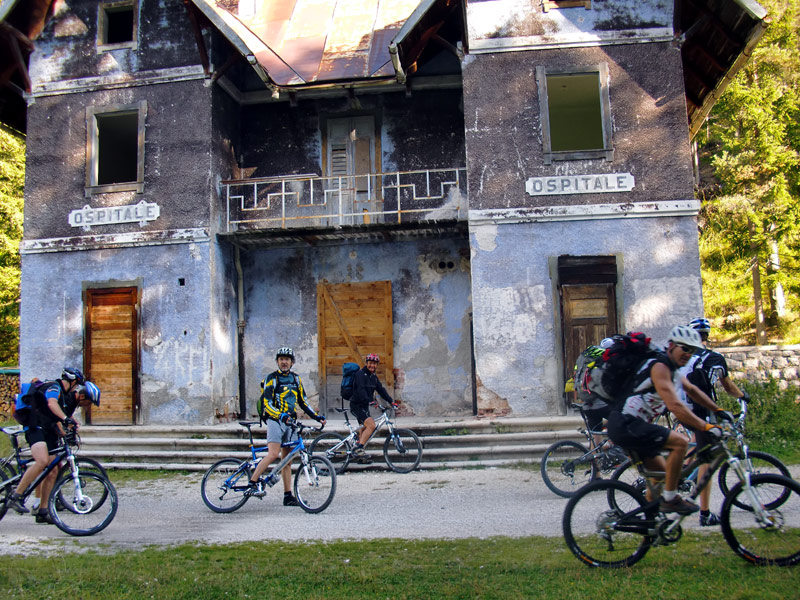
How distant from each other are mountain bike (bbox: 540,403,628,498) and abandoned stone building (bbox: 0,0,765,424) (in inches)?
139

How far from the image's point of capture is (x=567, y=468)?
8.34 metres

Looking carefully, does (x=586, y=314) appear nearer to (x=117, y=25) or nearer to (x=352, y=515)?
(x=352, y=515)

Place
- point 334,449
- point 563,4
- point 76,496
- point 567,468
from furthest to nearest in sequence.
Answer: point 563,4 → point 334,449 → point 567,468 → point 76,496

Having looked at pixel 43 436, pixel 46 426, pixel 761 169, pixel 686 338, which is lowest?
pixel 43 436

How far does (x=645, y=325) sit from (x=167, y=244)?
8883mm

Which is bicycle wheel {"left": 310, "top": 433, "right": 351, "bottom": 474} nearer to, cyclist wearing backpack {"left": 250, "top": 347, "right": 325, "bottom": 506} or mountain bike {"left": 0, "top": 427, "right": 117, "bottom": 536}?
cyclist wearing backpack {"left": 250, "top": 347, "right": 325, "bottom": 506}

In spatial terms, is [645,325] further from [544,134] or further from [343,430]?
[343,430]

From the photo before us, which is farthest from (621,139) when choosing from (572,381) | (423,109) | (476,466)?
(476,466)

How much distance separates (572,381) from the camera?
9078mm

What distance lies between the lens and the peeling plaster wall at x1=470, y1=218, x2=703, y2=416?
12102mm

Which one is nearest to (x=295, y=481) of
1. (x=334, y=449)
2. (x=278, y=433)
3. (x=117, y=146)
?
(x=278, y=433)

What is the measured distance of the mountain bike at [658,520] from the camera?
17.1 feet

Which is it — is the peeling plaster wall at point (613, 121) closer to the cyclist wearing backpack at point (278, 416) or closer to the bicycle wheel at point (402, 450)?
the bicycle wheel at point (402, 450)

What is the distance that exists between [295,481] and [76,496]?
232 centimetres
